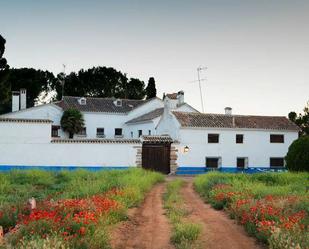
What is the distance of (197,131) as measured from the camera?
36.5 metres

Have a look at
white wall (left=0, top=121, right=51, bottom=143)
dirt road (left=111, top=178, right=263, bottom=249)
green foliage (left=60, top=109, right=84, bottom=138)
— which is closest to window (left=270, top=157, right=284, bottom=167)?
white wall (left=0, top=121, right=51, bottom=143)

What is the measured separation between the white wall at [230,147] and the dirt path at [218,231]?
20757mm

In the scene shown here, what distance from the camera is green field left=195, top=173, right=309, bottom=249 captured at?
8.56 m

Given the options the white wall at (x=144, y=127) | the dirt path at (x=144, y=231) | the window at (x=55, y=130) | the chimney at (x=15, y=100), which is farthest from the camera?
the window at (x=55, y=130)

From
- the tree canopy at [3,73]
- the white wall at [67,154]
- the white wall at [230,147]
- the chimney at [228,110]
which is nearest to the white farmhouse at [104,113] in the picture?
the chimney at [228,110]

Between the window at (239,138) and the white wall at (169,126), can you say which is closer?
the white wall at (169,126)

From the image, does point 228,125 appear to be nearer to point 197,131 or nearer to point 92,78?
point 197,131

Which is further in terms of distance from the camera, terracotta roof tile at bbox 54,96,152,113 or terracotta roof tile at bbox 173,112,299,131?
terracotta roof tile at bbox 54,96,152,113

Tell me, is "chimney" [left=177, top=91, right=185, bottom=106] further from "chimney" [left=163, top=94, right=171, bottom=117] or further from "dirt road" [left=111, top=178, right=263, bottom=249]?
"dirt road" [left=111, top=178, right=263, bottom=249]

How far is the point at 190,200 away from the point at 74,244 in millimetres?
9570

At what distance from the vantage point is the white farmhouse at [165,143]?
104ft

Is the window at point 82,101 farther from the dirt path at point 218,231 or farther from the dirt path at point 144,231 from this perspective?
the dirt path at point 218,231

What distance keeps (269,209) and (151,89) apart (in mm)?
53629

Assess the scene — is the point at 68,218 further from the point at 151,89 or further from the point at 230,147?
the point at 151,89
